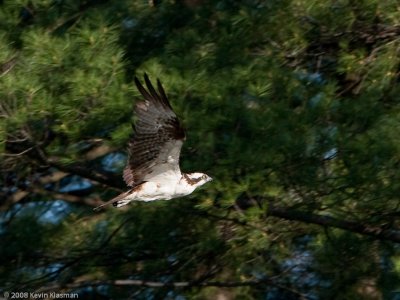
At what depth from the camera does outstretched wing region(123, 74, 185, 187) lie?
5.14m

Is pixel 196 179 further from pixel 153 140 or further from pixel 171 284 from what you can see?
pixel 171 284

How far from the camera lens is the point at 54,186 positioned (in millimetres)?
7246

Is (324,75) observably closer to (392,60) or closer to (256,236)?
(392,60)

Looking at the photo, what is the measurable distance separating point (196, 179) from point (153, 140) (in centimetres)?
31

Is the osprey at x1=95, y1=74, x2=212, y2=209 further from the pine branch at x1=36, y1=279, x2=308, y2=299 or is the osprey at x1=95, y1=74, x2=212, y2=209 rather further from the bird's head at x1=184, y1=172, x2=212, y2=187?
the pine branch at x1=36, y1=279, x2=308, y2=299

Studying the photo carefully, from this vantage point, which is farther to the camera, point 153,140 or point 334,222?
point 334,222

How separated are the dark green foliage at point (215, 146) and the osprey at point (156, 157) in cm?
18

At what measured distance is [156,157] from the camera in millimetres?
5391

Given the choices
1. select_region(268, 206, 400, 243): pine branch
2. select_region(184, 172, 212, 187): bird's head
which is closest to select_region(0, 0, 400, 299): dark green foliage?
select_region(268, 206, 400, 243): pine branch

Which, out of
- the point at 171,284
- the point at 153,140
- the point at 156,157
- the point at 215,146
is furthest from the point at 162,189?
the point at 171,284

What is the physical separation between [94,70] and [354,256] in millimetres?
1824

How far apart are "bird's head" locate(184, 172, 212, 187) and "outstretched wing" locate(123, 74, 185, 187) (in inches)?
2.6

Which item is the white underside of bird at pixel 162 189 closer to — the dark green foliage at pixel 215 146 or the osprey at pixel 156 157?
the osprey at pixel 156 157

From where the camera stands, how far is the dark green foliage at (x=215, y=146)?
18.5 ft
